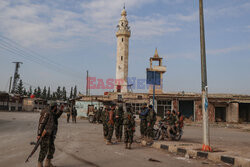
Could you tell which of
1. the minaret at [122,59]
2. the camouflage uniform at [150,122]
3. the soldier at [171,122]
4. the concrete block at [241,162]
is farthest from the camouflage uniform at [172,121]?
the minaret at [122,59]

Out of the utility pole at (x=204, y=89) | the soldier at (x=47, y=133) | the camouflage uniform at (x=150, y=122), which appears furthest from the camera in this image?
the camouflage uniform at (x=150, y=122)

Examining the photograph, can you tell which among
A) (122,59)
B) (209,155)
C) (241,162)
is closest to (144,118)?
(209,155)

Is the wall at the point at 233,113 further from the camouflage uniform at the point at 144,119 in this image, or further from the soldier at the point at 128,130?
the soldier at the point at 128,130

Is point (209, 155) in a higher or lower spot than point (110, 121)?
lower

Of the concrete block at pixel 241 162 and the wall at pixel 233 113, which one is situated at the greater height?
the wall at pixel 233 113

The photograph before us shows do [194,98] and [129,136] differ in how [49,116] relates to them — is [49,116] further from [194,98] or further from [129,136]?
[194,98]

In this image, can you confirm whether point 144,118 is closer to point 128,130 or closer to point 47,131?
point 128,130

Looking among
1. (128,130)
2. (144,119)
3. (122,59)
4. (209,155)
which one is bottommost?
(209,155)

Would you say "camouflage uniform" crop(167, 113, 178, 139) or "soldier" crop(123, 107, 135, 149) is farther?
"camouflage uniform" crop(167, 113, 178, 139)

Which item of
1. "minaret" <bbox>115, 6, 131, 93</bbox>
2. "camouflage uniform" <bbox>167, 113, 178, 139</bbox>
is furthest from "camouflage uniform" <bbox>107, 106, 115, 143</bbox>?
"minaret" <bbox>115, 6, 131, 93</bbox>

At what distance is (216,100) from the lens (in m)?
27.6

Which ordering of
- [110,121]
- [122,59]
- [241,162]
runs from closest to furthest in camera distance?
[241,162], [110,121], [122,59]

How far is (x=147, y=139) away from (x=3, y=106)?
181 feet

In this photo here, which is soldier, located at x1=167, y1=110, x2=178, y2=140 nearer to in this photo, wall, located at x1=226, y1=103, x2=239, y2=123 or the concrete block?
the concrete block
